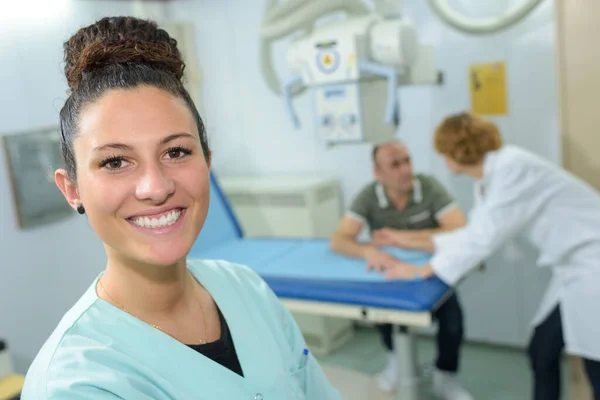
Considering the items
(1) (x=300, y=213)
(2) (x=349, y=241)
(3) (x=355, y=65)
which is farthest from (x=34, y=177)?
(3) (x=355, y=65)

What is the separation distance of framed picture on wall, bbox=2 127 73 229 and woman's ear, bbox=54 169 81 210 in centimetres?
168

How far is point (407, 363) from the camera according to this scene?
7.42 ft

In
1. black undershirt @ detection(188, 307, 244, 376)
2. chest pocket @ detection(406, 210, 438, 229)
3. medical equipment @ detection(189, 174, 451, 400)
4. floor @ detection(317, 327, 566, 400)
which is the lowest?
floor @ detection(317, 327, 566, 400)

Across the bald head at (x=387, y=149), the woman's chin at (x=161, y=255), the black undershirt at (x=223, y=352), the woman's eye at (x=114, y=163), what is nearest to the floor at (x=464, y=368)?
the bald head at (x=387, y=149)

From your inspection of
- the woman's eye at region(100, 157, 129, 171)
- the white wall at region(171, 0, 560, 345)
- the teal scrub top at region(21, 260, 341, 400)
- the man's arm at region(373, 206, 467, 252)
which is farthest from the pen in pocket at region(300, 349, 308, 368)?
the white wall at region(171, 0, 560, 345)

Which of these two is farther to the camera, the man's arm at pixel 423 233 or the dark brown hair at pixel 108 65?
the man's arm at pixel 423 233

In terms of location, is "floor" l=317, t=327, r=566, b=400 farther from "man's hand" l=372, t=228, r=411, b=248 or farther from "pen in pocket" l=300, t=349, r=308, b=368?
"pen in pocket" l=300, t=349, r=308, b=368

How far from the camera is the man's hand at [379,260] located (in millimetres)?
2160

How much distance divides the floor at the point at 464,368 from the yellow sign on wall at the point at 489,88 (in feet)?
3.87

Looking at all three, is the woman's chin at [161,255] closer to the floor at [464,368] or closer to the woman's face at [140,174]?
the woman's face at [140,174]

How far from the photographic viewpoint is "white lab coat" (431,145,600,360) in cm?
184

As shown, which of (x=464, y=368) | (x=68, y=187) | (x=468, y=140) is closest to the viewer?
(x=68, y=187)

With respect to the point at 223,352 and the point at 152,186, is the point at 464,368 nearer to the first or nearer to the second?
the point at 223,352

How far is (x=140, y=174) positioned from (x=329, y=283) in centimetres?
137
